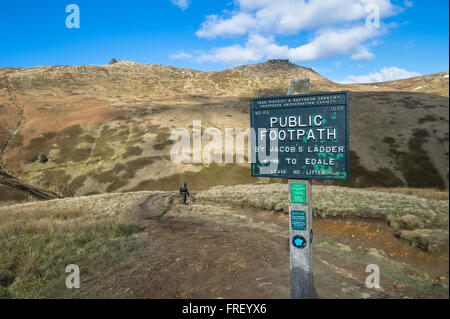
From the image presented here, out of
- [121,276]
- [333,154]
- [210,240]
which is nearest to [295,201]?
[333,154]

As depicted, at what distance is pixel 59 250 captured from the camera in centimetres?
1073

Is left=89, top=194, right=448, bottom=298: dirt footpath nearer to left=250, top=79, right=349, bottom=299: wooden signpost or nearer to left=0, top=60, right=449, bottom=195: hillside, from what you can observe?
left=250, top=79, right=349, bottom=299: wooden signpost

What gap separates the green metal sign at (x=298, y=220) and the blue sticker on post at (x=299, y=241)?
0.77 feet

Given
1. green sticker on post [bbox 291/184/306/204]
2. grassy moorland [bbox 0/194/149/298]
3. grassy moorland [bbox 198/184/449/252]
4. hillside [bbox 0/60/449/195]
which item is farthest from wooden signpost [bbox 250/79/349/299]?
hillside [bbox 0/60/449/195]

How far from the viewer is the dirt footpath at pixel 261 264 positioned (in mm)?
8141

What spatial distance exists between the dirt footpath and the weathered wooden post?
0.71 meters

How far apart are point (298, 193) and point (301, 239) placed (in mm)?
1223

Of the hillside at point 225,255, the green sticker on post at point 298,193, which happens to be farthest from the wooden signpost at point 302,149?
the hillside at point 225,255

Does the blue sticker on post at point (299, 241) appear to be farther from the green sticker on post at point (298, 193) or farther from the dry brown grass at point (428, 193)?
the dry brown grass at point (428, 193)

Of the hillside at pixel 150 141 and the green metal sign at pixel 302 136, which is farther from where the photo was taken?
the hillside at pixel 150 141

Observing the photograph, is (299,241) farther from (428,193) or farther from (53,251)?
(428,193)

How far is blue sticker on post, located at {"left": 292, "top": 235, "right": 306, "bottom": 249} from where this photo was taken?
694 cm
